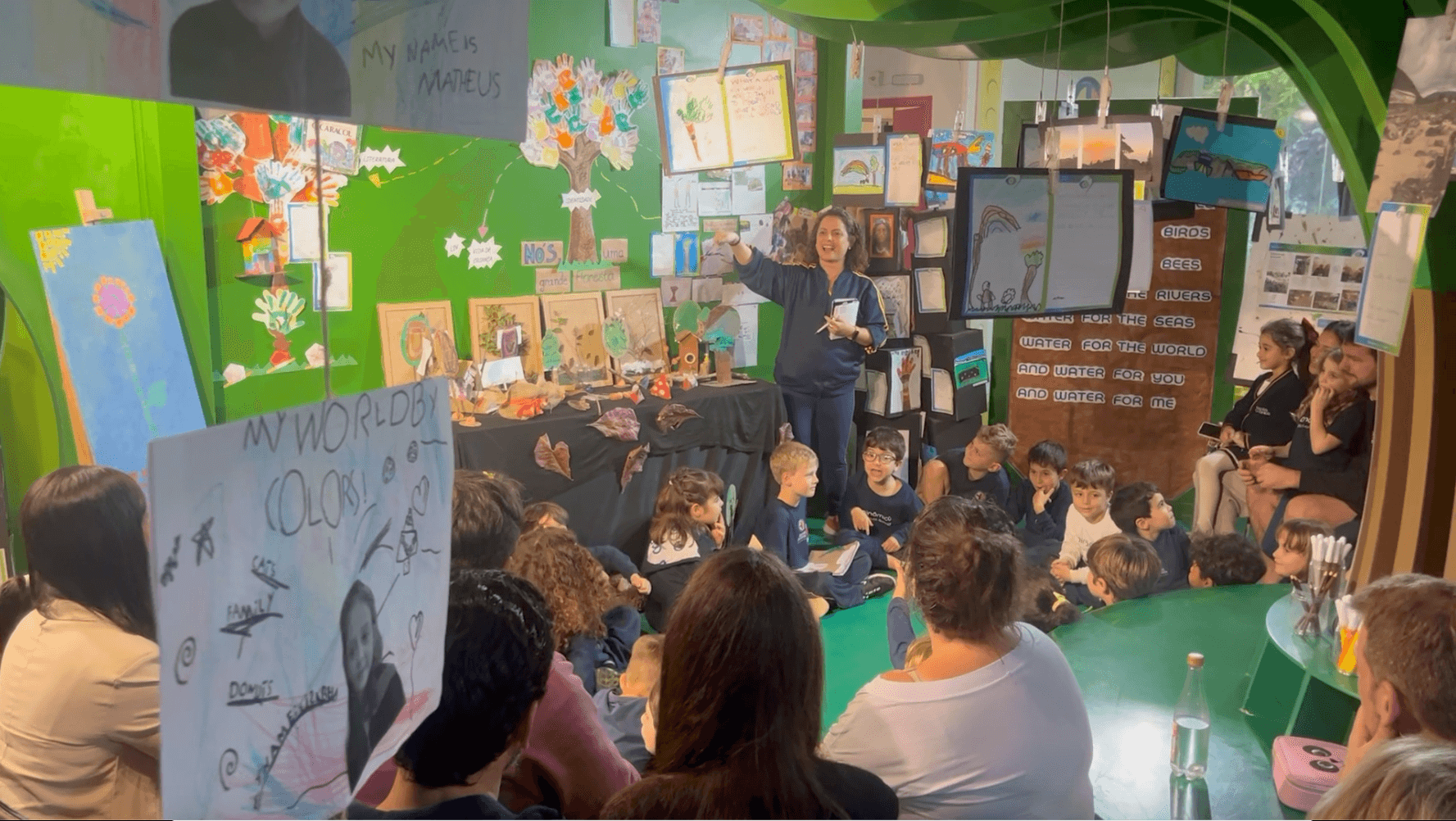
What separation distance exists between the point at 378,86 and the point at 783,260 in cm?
573

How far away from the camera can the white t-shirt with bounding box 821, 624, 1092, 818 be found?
82.0 inches

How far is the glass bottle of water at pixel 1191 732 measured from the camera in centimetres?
267

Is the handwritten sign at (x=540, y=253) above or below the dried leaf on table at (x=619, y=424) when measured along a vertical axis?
above

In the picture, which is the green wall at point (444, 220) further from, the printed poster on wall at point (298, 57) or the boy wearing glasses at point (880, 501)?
the printed poster on wall at point (298, 57)

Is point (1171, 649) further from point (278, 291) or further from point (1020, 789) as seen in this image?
point (278, 291)

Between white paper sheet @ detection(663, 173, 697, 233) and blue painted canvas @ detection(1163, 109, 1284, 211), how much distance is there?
131 inches

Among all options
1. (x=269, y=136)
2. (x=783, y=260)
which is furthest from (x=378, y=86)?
(x=783, y=260)

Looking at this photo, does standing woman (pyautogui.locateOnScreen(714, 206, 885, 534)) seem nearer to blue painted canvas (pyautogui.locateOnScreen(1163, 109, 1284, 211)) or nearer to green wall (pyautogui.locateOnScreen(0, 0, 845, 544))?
green wall (pyautogui.locateOnScreen(0, 0, 845, 544))

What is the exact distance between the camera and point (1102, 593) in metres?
4.24

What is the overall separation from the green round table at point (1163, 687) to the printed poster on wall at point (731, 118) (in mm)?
2765

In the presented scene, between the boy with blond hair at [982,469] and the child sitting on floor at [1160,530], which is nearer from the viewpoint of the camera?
the child sitting on floor at [1160,530]

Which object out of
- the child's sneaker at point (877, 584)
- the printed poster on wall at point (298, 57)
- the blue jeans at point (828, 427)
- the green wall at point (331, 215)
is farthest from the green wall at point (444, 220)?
the printed poster on wall at point (298, 57)

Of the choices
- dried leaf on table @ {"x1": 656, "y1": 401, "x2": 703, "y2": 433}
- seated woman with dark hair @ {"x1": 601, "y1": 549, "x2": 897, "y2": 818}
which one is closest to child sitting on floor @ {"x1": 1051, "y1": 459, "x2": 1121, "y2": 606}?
dried leaf on table @ {"x1": 656, "y1": 401, "x2": 703, "y2": 433}

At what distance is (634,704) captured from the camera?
2986 mm
